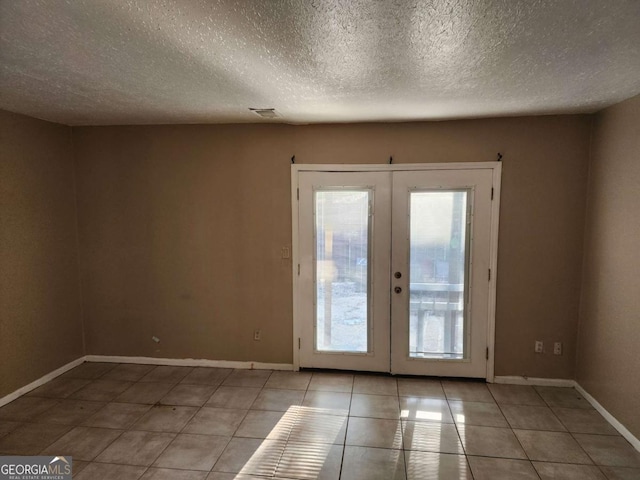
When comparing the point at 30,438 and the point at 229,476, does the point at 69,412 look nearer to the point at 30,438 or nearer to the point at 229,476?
the point at 30,438

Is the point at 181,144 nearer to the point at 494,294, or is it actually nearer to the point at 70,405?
the point at 70,405

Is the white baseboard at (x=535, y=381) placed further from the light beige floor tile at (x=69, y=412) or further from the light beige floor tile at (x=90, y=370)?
the light beige floor tile at (x=90, y=370)

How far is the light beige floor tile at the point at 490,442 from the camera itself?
2.39 meters

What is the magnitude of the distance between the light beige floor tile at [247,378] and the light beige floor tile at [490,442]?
1.78 m

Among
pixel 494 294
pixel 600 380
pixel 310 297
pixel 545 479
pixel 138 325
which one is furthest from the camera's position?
pixel 138 325

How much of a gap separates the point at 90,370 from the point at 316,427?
8.19 feet

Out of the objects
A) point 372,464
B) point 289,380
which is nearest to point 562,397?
point 372,464

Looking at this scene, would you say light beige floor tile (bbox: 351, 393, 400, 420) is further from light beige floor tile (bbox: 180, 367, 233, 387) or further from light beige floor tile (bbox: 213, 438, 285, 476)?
light beige floor tile (bbox: 180, 367, 233, 387)

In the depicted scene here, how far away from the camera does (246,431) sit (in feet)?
8.66

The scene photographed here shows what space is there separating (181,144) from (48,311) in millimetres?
2031

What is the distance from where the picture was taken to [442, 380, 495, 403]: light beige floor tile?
310 cm

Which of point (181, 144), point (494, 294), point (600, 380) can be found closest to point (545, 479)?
point (600, 380)

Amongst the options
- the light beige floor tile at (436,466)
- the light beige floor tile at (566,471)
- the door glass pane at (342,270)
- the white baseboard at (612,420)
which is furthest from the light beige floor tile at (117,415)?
the white baseboard at (612,420)

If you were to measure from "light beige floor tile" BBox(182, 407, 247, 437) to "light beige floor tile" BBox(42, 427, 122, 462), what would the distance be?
0.53m
